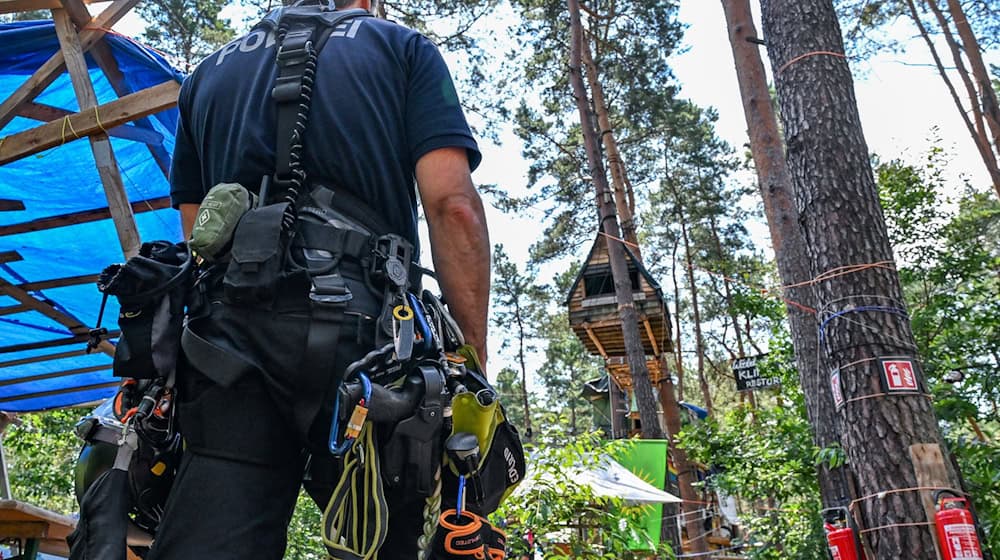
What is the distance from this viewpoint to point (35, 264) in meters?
6.78

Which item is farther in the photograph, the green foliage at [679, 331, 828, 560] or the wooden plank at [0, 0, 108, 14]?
the green foliage at [679, 331, 828, 560]

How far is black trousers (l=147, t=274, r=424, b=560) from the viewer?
5.13 ft

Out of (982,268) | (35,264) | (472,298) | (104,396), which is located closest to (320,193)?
(472,298)

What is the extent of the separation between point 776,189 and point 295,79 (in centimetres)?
758

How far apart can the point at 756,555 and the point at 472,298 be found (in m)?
9.57

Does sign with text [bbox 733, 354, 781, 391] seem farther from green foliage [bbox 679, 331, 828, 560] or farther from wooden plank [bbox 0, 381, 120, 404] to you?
wooden plank [bbox 0, 381, 120, 404]

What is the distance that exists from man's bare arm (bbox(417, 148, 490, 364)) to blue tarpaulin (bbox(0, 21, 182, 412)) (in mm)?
3800

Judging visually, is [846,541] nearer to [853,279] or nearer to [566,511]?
[853,279]

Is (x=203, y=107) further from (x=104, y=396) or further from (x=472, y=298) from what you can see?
(x=104, y=396)

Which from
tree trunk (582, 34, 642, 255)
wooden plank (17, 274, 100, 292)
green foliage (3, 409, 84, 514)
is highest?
tree trunk (582, 34, 642, 255)

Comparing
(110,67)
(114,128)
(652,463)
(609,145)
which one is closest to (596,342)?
(609,145)

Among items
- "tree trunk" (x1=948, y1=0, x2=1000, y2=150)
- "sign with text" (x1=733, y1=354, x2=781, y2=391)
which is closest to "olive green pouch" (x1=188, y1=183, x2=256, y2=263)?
"sign with text" (x1=733, y1=354, x2=781, y2=391)

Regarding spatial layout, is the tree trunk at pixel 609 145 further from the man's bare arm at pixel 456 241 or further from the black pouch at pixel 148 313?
the black pouch at pixel 148 313

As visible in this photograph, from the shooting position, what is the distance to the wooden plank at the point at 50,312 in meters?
6.75
